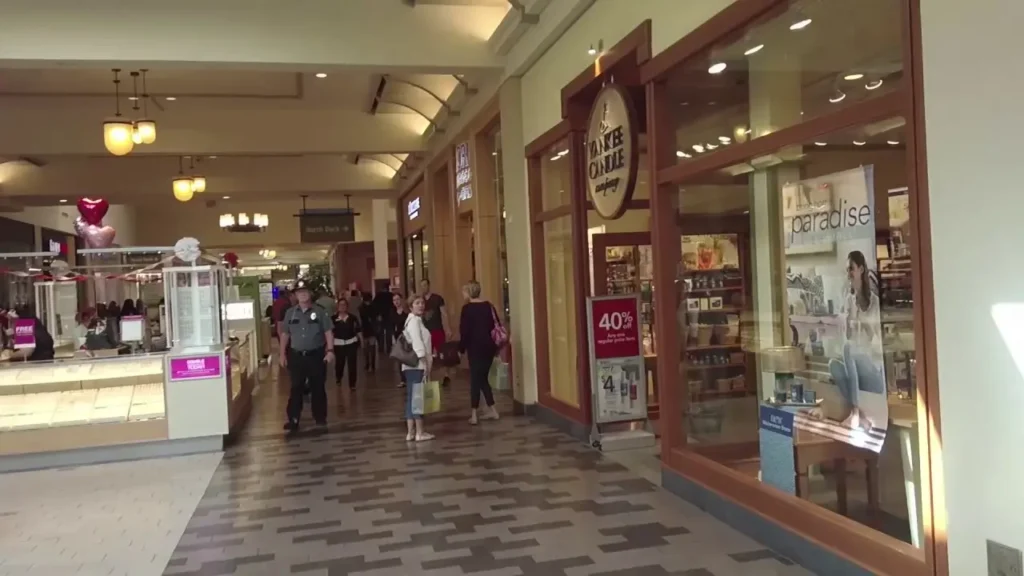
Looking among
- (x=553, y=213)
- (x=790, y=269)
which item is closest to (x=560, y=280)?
(x=553, y=213)

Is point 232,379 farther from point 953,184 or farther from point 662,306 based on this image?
point 953,184

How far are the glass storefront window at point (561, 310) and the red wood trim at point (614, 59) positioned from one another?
48.1 inches

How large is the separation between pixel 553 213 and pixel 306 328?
2.84m

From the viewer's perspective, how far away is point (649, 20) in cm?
578

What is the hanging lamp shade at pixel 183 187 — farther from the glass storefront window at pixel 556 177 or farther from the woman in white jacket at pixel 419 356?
the glass storefront window at pixel 556 177

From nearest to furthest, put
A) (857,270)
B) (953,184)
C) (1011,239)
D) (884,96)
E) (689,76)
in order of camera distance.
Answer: (1011,239)
(953,184)
(884,96)
(857,270)
(689,76)

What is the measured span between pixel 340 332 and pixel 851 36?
28.4ft

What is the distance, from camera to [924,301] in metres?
3.38

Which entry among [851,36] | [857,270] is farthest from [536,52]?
[857,270]

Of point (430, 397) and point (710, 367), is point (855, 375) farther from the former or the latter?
point (430, 397)

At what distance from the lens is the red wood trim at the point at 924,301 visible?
333 centimetres

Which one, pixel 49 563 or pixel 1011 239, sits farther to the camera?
pixel 49 563

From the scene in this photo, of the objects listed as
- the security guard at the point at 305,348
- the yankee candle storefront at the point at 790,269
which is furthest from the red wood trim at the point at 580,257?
the security guard at the point at 305,348

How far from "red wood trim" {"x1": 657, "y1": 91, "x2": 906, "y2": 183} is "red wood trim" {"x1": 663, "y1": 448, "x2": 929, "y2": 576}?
1.84 metres
